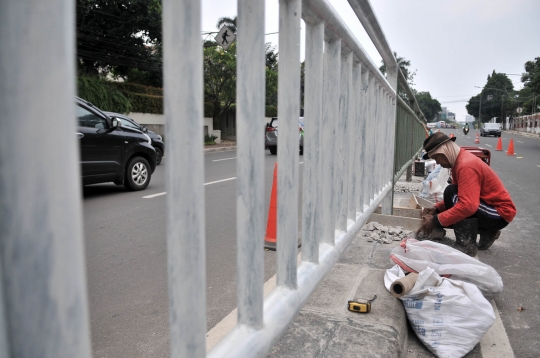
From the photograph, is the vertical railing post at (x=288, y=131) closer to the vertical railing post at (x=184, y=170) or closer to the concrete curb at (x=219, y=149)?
the vertical railing post at (x=184, y=170)

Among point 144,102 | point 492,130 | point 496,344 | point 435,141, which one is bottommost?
point 496,344

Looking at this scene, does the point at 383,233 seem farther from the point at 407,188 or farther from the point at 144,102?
the point at 144,102

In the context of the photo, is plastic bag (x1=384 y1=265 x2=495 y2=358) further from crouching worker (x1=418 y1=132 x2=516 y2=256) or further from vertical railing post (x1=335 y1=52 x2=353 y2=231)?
crouching worker (x1=418 y1=132 x2=516 y2=256)

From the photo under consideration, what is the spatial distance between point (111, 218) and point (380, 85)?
3910 mm

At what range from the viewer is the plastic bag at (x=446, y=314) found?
220cm

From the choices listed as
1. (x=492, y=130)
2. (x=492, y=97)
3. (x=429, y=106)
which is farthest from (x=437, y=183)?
(x=429, y=106)

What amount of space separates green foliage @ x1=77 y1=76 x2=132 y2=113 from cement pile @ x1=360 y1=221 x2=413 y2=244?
15.0m

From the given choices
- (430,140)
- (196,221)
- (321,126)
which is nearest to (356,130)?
(321,126)

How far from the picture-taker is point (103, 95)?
17500mm

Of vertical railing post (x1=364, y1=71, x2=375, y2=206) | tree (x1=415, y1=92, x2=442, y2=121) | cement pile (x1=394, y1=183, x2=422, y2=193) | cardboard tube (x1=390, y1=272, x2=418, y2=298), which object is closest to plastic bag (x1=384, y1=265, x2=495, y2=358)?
cardboard tube (x1=390, y1=272, x2=418, y2=298)

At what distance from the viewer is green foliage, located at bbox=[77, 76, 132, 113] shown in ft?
55.5

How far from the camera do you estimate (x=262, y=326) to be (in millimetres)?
962

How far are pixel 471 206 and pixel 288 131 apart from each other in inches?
120

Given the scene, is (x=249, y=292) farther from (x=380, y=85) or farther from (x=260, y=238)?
(x=380, y=85)
